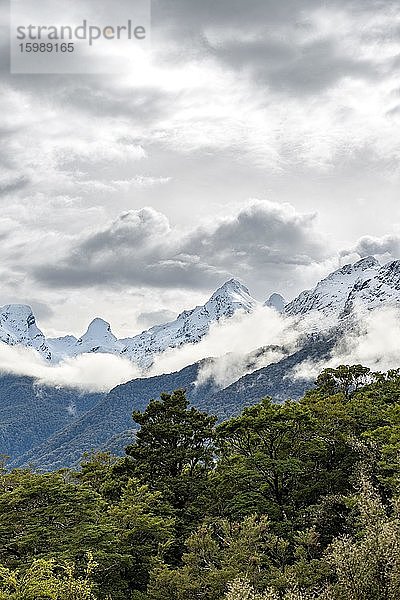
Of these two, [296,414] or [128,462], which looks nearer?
[296,414]

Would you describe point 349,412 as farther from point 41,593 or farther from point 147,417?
point 41,593

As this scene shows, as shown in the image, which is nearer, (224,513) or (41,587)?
(41,587)

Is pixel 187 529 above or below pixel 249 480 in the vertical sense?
below

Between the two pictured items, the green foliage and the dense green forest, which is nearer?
the green foliage

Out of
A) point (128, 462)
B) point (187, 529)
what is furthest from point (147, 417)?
point (187, 529)

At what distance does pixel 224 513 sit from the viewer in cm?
4550

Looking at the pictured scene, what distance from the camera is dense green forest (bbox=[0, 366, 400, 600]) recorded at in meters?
26.6

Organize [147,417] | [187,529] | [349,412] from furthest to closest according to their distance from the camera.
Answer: [147,417] → [349,412] → [187,529]

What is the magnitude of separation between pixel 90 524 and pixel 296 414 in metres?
17.1

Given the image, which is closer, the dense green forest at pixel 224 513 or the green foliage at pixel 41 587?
the green foliage at pixel 41 587

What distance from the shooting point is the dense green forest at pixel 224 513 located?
26.6 meters

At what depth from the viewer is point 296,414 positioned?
154 ft

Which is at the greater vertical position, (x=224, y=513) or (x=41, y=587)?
(x=41, y=587)

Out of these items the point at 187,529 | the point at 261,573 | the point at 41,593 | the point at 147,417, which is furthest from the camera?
the point at 147,417
